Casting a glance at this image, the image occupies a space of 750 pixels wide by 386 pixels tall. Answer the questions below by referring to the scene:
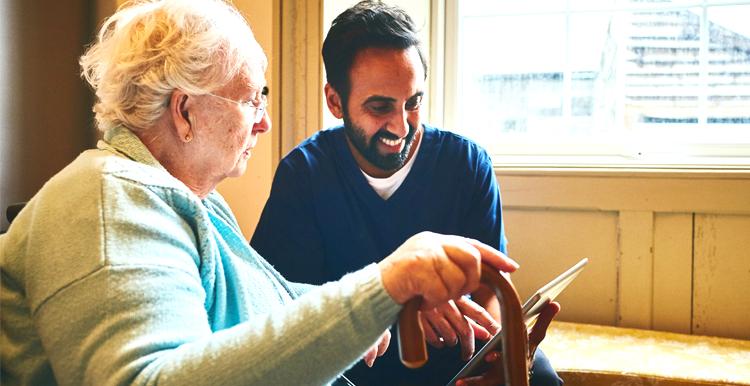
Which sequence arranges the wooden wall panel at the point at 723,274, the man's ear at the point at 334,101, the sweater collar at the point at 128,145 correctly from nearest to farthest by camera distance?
the sweater collar at the point at 128,145, the man's ear at the point at 334,101, the wooden wall panel at the point at 723,274

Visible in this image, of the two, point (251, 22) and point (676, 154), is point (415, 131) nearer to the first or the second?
point (251, 22)

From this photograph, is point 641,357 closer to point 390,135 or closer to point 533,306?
point 390,135

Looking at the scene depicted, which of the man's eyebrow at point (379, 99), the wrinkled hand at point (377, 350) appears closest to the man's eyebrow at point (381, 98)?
the man's eyebrow at point (379, 99)

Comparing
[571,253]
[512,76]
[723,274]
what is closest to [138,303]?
[571,253]

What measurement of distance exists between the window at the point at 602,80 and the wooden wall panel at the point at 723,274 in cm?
20

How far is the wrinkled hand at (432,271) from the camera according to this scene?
74cm

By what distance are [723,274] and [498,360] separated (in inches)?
56.1

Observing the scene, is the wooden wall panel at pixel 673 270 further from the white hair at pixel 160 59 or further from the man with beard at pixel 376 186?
the white hair at pixel 160 59

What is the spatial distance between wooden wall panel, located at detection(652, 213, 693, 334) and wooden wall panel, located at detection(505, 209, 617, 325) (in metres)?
0.12

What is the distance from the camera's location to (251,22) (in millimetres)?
2160

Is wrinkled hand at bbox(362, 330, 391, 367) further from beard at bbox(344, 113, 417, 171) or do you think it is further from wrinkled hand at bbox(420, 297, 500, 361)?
beard at bbox(344, 113, 417, 171)

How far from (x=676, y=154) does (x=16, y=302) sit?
6.54 feet

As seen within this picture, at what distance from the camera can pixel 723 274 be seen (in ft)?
6.76

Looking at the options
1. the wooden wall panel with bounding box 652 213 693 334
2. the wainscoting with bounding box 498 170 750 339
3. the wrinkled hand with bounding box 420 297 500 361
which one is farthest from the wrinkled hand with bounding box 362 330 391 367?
the wooden wall panel with bounding box 652 213 693 334
